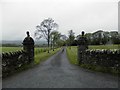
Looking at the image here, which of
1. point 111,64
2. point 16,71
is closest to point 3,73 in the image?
point 16,71

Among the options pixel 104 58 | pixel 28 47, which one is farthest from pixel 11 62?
pixel 104 58

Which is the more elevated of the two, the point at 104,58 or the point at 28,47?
the point at 28,47

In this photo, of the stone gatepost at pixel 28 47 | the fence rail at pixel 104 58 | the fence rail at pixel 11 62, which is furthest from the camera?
the stone gatepost at pixel 28 47

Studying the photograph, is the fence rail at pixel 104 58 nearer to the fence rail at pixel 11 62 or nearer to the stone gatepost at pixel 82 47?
the stone gatepost at pixel 82 47

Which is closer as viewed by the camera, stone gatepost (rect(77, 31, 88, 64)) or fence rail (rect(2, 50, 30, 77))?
fence rail (rect(2, 50, 30, 77))

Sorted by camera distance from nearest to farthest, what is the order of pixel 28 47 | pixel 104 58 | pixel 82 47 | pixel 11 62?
pixel 11 62 → pixel 104 58 → pixel 82 47 → pixel 28 47

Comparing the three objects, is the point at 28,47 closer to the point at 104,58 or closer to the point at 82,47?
the point at 82,47

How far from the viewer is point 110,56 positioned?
30.0 ft

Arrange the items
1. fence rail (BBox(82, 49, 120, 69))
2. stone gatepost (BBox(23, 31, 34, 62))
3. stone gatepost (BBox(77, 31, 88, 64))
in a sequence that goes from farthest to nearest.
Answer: stone gatepost (BBox(23, 31, 34, 62))
stone gatepost (BBox(77, 31, 88, 64))
fence rail (BBox(82, 49, 120, 69))

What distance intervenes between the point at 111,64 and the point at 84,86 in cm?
377

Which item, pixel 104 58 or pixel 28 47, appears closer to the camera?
pixel 104 58

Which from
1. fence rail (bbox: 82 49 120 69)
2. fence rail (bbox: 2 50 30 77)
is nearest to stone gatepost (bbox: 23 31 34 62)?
fence rail (bbox: 2 50 30 77)

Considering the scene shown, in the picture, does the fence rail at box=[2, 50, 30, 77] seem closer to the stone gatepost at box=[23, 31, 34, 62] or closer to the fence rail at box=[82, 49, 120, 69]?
the stone gatepost at box=[23, 31, 34, 62]

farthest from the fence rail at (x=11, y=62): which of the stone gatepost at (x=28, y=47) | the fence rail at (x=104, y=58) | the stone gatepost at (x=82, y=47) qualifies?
the fence rail at (x=104, y=58)
